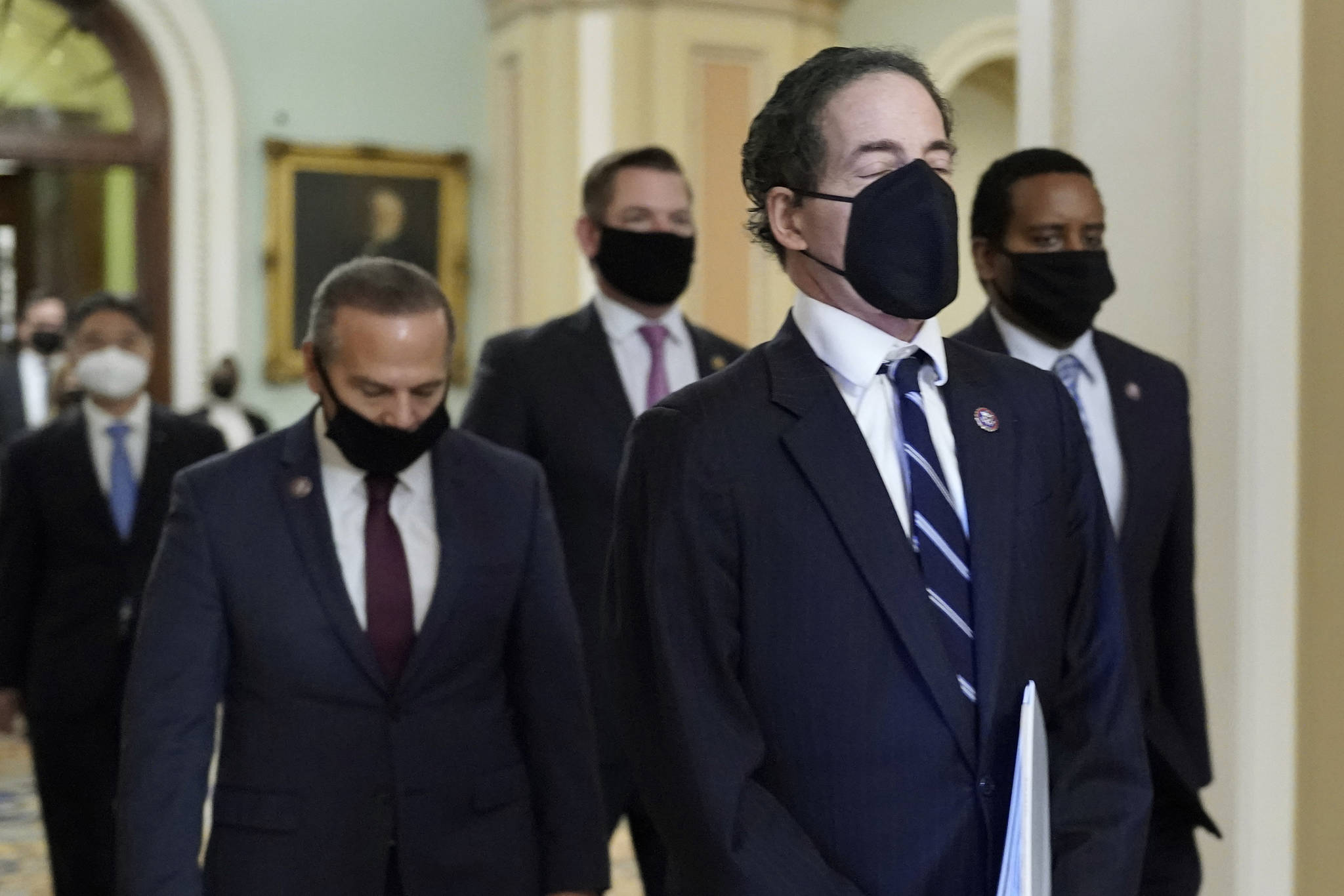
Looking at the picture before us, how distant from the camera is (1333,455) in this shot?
3.72 meters

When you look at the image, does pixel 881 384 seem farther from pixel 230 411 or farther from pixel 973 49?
pixel 973 49

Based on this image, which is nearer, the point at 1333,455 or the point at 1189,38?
the point at 1333,455

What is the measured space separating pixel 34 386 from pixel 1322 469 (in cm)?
787

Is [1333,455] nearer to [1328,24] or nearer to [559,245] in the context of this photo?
[1328,24]

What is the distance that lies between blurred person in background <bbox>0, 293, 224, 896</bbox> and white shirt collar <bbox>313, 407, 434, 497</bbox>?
2203 mm

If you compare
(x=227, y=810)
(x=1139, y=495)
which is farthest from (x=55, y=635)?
(x=1139, y=495)

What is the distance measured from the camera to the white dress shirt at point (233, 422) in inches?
368

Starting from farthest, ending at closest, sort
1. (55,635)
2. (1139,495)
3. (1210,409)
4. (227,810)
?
(55,635)
(1210,409)
(1139,495)
(227,810)

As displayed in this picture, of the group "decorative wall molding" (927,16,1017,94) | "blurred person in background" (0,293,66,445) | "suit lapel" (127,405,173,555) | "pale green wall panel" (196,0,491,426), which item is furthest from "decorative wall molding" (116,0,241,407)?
"suit lapel" (127,405,173,555)

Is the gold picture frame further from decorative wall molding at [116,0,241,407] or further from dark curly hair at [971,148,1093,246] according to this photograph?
dark curly hair at [971,148,1093,246]

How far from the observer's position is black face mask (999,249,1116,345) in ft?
10.8

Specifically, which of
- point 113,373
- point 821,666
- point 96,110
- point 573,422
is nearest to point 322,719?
point 821,666

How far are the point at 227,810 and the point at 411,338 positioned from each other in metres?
0.83

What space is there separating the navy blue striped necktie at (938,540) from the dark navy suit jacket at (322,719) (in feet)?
3.78
